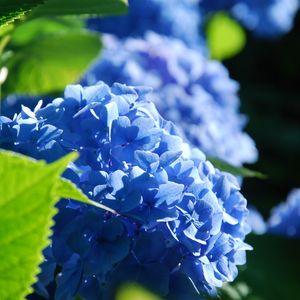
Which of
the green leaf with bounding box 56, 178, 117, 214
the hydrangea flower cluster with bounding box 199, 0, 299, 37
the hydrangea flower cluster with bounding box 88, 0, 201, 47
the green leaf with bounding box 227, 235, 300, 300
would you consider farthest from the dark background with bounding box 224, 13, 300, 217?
the green leaf with bounding box 56, 178, 117, 214

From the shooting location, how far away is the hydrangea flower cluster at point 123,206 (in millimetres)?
797

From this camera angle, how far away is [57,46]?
1436mm

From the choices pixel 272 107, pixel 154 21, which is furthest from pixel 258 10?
pixel 272 107

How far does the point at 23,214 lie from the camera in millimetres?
595

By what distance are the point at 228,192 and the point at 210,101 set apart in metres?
0.92

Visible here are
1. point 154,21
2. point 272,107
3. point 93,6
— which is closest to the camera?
point 93,6

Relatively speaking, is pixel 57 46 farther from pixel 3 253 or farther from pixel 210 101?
pixel 3 253

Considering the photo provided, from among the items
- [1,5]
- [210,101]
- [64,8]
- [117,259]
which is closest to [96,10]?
[64,8]

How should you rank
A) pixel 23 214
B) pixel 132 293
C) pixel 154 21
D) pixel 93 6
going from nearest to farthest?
pixel 23 214 < pixel 132 293 < pixel 93 6 < pixel 154 21

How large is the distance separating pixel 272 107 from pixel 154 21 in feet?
4.67

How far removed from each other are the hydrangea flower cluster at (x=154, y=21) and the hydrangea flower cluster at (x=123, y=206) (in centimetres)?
129

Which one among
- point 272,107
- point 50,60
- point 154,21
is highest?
point 50,60

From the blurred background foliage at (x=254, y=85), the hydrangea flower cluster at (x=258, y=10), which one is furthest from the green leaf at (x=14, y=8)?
the hydrangea flower cluster at (x=258, y=10)

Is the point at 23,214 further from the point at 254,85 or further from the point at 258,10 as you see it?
the point at 254,85
